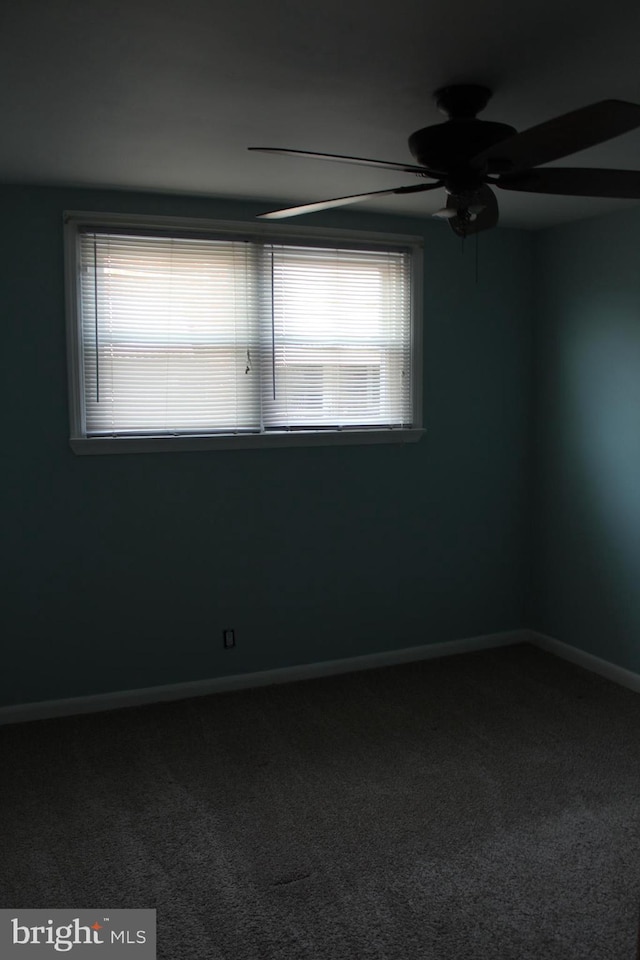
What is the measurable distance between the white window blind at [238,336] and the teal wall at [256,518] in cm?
14

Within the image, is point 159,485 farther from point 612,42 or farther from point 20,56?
point 612,42

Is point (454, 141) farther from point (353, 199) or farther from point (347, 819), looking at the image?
point (347, 819)

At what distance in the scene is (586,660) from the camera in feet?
14.3

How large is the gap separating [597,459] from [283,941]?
2940mm

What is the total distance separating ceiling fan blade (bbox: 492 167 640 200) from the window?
1.94m

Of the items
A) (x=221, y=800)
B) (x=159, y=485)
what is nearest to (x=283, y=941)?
(x=221, y=800)

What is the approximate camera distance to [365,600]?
4344 millimetres

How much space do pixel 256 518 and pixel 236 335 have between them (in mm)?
923

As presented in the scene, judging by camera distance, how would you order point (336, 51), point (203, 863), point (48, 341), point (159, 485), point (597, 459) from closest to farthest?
point (336, 51) < point (203, 863) < point (48, 341) < point (159, 485) < point (597, 459)

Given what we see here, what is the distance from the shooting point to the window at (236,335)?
12.1 feet

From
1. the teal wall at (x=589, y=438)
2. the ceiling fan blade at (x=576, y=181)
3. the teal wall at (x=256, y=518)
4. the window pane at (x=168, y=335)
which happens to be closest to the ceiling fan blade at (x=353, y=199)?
the ceiling fan blade at (x=576, y=181)

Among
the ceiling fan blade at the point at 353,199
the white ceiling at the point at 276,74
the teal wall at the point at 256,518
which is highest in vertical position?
the white ceiling at the point at 276,74

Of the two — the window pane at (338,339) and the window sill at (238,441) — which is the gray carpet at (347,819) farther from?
the window pane at (338,339)

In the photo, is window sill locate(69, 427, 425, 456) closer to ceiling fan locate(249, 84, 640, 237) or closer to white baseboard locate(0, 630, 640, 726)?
white baseboard locate(0, 630, 640, 726)
